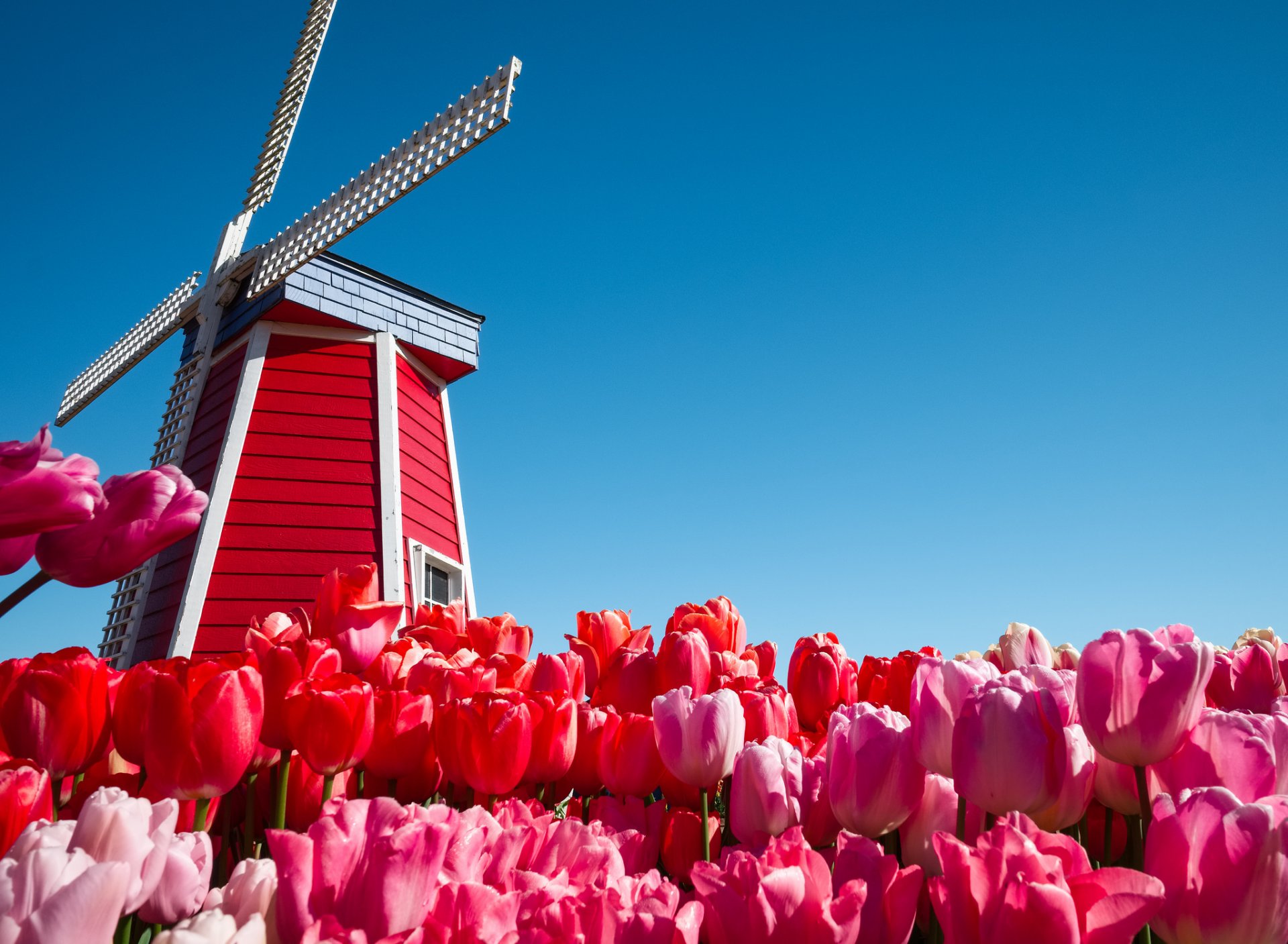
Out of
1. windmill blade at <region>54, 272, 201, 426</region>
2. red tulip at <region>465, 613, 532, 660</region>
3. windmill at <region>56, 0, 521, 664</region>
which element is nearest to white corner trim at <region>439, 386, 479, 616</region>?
windmill at <region>56, 0, 521, 664</region>

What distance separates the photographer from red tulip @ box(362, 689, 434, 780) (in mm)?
1087

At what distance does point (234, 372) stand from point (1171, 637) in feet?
28.8

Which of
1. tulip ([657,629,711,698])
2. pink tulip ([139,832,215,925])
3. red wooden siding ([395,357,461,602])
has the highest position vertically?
red wooden siding ([395,357,461,602])

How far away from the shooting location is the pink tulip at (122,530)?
113 cm

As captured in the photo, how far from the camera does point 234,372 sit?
28.4 ft

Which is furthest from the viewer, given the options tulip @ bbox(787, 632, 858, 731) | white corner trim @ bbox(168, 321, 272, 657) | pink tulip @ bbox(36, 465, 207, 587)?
white corner trim @ bbox(168, 321, 272, 657)

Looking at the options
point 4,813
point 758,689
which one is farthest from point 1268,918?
point 4,813

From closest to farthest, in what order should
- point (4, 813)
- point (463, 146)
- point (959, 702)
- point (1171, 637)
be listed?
point (4, 813), point (959, 702), point (1171, 637), point (463, 146)

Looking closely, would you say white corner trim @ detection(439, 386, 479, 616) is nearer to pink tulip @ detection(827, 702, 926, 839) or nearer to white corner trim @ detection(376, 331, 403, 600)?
white corner trim @ detection(376, 331, 403, 600)

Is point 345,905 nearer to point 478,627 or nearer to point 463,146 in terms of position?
point 478,627

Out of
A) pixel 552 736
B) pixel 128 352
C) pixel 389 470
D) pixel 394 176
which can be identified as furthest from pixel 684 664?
pixel 128 352

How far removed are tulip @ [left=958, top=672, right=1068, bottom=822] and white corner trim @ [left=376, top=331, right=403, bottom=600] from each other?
6830 millimetres

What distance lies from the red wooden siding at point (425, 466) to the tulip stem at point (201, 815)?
7.09 m

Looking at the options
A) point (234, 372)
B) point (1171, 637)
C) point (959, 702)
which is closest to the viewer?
point (959, 702)
